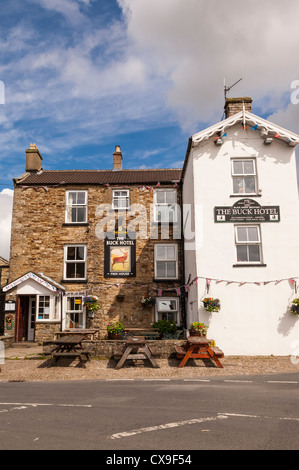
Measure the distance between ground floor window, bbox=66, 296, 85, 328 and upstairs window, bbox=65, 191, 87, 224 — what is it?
4.11 metres

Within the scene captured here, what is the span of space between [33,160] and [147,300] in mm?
10523

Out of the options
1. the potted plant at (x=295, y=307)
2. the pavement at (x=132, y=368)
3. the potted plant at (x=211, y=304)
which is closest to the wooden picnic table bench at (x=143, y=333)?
the pavement at (x=132, y=368)

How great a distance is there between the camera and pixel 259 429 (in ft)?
17.8

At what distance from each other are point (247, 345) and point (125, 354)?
4824mm

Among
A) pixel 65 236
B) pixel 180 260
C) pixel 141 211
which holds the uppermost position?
pixel 141 211

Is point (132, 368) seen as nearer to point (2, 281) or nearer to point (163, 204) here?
point (163, 204)

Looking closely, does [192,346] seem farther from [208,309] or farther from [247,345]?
[247,345]

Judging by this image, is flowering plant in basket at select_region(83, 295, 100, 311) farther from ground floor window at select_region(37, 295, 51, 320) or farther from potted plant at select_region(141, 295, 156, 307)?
potted plant at select_region(141, 295, 156, 307)

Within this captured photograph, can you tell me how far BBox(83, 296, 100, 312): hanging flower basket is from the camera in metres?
18.5

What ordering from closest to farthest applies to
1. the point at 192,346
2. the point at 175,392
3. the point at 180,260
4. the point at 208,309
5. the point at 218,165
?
1. the point at 175,392
2. the point at 192,346
3. the point at 208,309
4. the point at 218,165
5. the point at 180,260

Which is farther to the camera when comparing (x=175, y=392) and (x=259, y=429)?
(x=175, y=392)

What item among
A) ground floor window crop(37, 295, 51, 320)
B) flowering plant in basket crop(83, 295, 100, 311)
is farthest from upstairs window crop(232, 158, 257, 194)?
ground floor window crop(37, 295, 51, 320)

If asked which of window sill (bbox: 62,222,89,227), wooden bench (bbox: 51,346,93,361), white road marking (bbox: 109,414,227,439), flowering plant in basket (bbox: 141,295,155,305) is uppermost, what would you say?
window sill (bbox: 62,222,89,227)

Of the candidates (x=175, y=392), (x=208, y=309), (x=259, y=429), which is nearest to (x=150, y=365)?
(x=208, y=309)
